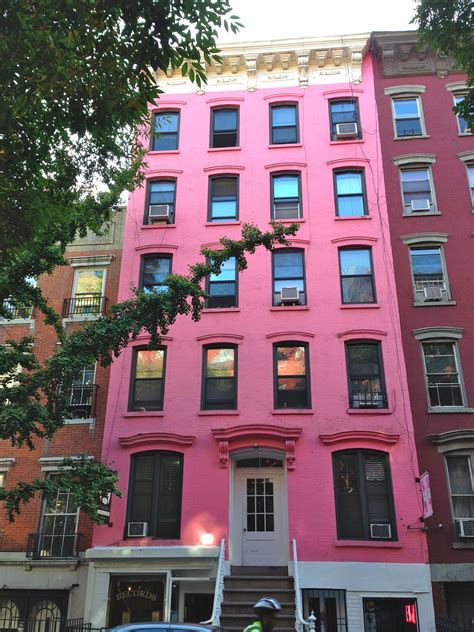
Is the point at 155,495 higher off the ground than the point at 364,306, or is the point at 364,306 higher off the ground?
the point at 364,306

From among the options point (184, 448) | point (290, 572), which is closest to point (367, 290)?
point (184, 448)

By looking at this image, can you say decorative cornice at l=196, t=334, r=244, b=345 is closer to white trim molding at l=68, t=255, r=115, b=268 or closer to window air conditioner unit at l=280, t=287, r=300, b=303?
window air conditioner unit at l=280, t=287, r=300, b=303

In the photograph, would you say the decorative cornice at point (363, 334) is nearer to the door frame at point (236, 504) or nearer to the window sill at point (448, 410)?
the window sill at point (448, 410)

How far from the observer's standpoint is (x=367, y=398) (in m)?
16.2

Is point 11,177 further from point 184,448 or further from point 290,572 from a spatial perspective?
point 290,572

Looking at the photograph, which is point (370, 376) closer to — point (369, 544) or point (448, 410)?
point (448, 410)

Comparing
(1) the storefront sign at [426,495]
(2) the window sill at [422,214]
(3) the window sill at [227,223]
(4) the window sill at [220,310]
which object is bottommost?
(1) the storefront sign at [426,495]

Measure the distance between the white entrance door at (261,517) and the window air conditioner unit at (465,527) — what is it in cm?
436

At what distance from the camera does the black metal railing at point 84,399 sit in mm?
16953

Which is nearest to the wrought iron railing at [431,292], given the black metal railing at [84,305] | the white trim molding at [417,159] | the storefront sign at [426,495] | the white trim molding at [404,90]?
the white trim molding at [417,159]

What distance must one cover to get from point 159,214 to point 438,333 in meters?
9.51

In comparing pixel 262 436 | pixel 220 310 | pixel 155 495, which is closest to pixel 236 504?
pixel 262 436

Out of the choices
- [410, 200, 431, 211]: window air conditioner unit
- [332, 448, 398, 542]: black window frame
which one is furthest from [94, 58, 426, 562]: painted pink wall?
[410, 200, 431, 211]: window air conditioner unit

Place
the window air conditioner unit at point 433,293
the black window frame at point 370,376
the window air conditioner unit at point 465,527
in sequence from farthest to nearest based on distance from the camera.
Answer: the window air conditioner unit at point 433,293 < the black window frame at point 370,376 < the window air conditioner unit at point 465,527
